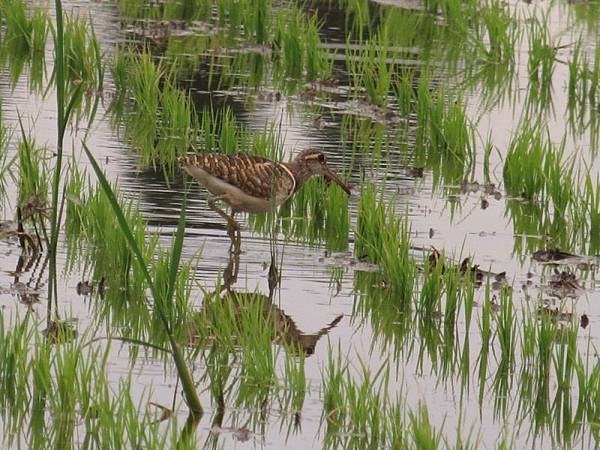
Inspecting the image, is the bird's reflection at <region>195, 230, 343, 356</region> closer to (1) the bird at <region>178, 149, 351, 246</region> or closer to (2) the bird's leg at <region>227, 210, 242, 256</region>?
(2) the bird's leg at <region>227, 210, 242, 256</region>

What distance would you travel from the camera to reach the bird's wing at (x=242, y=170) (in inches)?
340

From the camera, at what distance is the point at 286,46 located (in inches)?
526

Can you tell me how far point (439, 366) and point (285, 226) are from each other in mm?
2420

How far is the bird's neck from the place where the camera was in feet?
30.2

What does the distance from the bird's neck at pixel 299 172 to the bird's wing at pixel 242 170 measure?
1.15 feet

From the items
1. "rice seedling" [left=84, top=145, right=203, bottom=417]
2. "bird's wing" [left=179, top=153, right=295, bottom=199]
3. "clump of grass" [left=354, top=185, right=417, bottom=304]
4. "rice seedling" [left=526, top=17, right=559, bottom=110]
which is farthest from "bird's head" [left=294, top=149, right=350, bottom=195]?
"rice seedling" [left=526, top=17, right=559, bottom=110]

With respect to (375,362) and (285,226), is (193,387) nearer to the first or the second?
(375,362)

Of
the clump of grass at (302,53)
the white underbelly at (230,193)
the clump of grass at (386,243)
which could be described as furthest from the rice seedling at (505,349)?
the clump of grass at (302,53)

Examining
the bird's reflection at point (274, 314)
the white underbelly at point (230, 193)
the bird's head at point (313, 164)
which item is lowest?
the bird's reflection at point (274, 314)

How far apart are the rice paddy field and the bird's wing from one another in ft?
1.12

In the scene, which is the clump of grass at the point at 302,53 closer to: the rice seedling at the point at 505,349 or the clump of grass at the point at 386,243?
the clump of grass at the point at 386,243

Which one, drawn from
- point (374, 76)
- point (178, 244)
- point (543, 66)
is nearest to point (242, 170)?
point (178, 244)

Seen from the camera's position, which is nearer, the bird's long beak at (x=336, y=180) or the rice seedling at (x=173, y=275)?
the rice seedling at (x=173, y=275)

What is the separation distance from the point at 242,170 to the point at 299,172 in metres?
0.60
